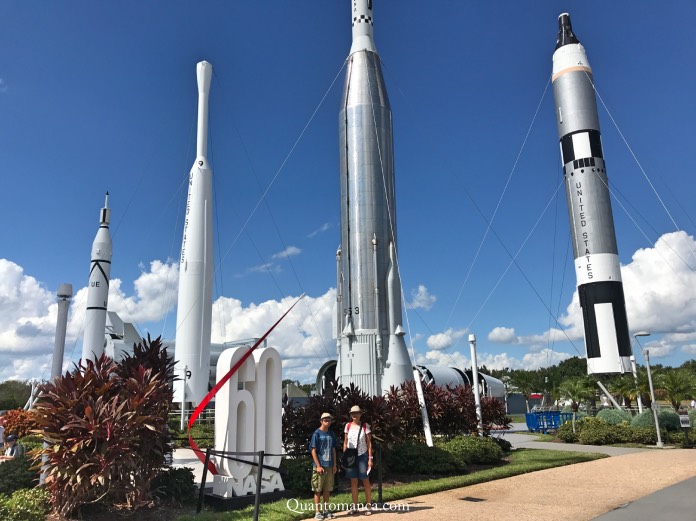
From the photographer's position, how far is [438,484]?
1109 centimetres

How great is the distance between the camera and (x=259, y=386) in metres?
10.6

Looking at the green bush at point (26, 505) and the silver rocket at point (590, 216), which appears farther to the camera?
the silver rocket at point (590, 216)

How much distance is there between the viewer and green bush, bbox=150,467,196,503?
9117mm

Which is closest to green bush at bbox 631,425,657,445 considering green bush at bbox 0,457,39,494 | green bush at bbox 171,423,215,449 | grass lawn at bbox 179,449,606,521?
grass lawn at bbox 179,449,606,521

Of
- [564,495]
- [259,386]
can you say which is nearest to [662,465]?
[564,495]

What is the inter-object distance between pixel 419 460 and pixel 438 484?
1.41 m

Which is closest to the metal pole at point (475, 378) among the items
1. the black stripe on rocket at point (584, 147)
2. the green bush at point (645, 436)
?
the green bush at point (645, 436)

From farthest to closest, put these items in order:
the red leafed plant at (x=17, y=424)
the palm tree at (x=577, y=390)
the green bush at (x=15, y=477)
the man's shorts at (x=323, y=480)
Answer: the palm tree at (x=577, y=390) → the red leafed plant at (x=17, y=424) → the green bush at (x=15, y=477) → the man's shorts at (x=323, y=480)

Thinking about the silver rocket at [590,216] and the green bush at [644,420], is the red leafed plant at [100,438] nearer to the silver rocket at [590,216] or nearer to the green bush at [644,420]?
the green bush at [644,420]

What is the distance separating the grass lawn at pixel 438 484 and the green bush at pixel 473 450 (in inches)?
17.6

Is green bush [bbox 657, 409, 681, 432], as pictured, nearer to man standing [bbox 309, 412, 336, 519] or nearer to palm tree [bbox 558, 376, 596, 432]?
palm tree [bbox 558, 376, 596, 432]

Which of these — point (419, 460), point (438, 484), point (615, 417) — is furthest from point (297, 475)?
point (615, 417)

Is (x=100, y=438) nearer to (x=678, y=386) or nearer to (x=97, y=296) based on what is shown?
(x=97, y=296)

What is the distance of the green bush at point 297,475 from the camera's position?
10.3 metres
